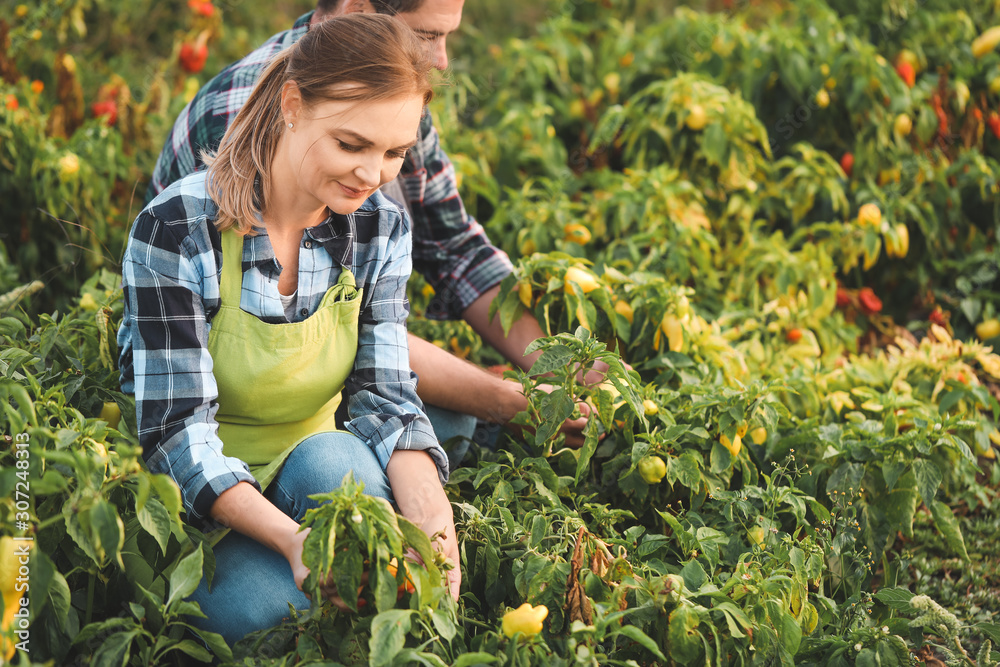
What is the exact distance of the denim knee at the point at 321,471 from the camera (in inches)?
55.4

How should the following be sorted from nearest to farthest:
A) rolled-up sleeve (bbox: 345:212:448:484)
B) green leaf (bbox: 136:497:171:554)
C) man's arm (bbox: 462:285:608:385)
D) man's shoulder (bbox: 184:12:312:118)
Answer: green leaf (bbox: 136:497:171:554), rolled-up sleeve (bbox: 345:212:448:484), man's shoulder (bbox: 184:12:312:118), man's arm (bbox: 462:285:608:385)

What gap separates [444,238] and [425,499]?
2.78 ft

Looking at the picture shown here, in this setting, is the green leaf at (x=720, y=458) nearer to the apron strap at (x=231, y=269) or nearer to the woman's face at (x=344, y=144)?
the woman's face at (x=344, y=144)

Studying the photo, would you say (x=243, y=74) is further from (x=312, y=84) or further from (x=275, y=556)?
(x=275, y=556)

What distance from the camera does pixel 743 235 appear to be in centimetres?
280

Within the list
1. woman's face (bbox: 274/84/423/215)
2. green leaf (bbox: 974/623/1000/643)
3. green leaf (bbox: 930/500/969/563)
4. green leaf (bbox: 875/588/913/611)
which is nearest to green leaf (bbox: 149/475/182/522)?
woman's face (bbox: 274/84/423/215)

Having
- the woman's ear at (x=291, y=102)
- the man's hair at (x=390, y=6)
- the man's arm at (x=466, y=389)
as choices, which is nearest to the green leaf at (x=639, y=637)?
the man's arm at (x=466, y=389)

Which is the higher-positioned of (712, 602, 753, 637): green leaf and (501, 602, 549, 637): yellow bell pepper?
(501, 602, 549, 637): yellow bell pepper

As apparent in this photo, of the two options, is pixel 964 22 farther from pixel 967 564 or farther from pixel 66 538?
pixel 66 538

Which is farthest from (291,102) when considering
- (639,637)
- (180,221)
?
(639,637)

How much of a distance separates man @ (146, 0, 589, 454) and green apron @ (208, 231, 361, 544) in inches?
11.2

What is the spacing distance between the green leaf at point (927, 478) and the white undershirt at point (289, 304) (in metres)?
1.27

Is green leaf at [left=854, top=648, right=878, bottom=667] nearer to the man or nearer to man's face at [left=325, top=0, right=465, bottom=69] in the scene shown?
the man

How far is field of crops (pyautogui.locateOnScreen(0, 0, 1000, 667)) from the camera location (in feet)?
4.04
